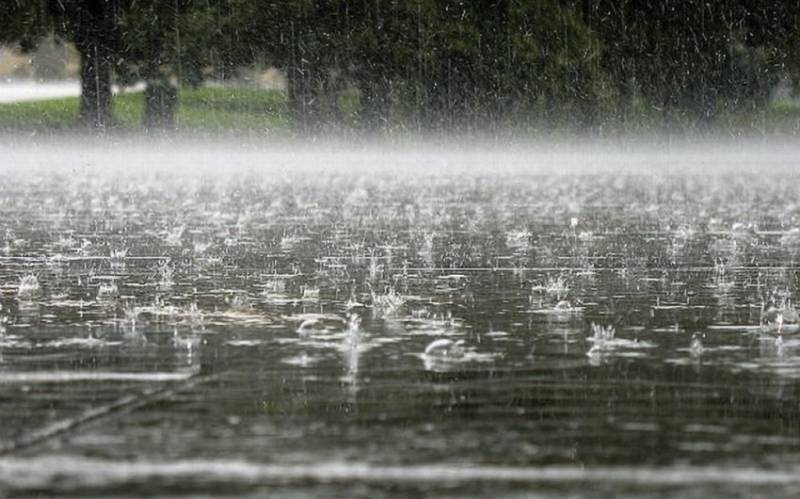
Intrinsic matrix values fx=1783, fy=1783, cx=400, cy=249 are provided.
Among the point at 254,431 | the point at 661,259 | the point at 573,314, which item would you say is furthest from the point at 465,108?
the point at 254,431

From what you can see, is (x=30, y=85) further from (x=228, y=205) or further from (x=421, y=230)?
(x=421, y=230)

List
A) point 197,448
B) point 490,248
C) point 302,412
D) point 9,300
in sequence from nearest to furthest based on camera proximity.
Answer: point 197,448 → point 302,412 → point 9,300 → point 490,248

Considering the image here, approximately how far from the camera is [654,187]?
94.6 ft

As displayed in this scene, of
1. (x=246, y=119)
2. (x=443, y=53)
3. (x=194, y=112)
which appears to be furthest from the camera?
(x=194, y=112)

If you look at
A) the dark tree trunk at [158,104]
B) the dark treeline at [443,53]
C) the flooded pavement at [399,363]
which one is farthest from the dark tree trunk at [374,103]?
the flooded pavement at [399,363]

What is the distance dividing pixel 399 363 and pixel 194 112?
54.2 m

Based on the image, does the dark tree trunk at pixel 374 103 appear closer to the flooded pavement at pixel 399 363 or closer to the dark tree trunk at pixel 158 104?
the dark tree trunk at pixel 158 104

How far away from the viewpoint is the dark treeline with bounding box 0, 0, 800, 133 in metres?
53.1

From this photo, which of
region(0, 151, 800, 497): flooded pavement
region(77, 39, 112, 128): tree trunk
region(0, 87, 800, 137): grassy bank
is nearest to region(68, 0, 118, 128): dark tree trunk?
region(77, 39, 112, 128): tree trunk

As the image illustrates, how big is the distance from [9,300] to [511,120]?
46787 mm

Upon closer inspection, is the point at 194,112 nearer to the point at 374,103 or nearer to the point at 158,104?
the point at 158,104

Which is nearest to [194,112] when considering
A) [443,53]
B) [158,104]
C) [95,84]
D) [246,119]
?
[246,119]

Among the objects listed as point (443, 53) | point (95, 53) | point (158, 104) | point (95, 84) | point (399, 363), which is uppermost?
point (95, 53)

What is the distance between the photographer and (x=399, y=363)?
6.89 meters
